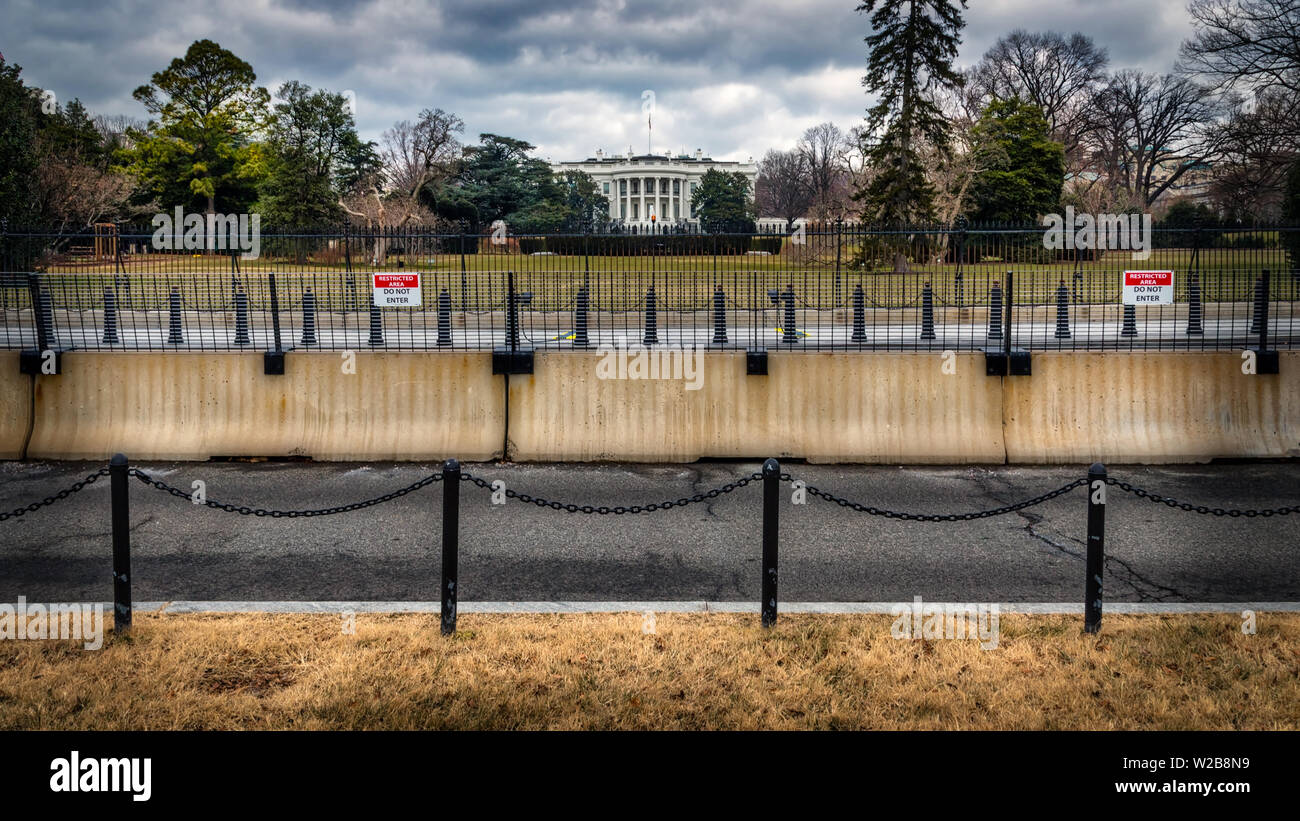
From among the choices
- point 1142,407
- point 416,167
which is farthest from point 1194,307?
point 416,167

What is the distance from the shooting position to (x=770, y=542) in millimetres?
6883

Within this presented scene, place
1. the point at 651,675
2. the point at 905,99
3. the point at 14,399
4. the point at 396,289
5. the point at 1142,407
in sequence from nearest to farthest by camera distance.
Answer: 1. the point at 651,675
2. the point at 1142,407
3. the point at 14,399
4. the point at 396,289
5. the point at 905,99

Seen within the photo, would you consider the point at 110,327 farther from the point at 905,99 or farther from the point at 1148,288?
the point at 905,99

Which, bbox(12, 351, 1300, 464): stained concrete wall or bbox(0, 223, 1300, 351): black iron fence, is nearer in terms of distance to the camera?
bbox(12, 351, 1300, 464): stained concrete wall

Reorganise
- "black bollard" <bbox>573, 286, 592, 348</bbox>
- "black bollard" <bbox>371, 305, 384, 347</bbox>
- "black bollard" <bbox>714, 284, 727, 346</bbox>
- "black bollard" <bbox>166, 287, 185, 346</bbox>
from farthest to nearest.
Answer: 1. "black bollard" <bbox>166, 287, 185, 346</bbox>
2. "black bollard" <bbox>714, 284, 727, 346</bbox>
3. "black bollard" <bbox>573, 286, 592, 348</bbox>
4. "black bollard" <bbox>371, 305, 384, 347</bbox>

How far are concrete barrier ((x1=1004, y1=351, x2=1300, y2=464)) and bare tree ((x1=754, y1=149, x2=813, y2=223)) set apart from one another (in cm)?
10294

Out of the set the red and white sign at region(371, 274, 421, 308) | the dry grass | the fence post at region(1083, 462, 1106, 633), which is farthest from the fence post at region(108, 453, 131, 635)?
the red and white sign at region(371, 274, 421, 308)

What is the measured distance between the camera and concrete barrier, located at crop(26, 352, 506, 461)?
12664 mm

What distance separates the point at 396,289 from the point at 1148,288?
9493mm

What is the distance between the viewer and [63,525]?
31.9 feet

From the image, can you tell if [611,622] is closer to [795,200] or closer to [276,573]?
[276,573]

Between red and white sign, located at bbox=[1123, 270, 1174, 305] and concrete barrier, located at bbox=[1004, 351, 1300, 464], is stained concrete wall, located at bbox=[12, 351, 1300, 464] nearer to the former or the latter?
concrete barrier, located at bbox=[1004, 351, 1300, 464]

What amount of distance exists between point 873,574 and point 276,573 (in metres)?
4.81
